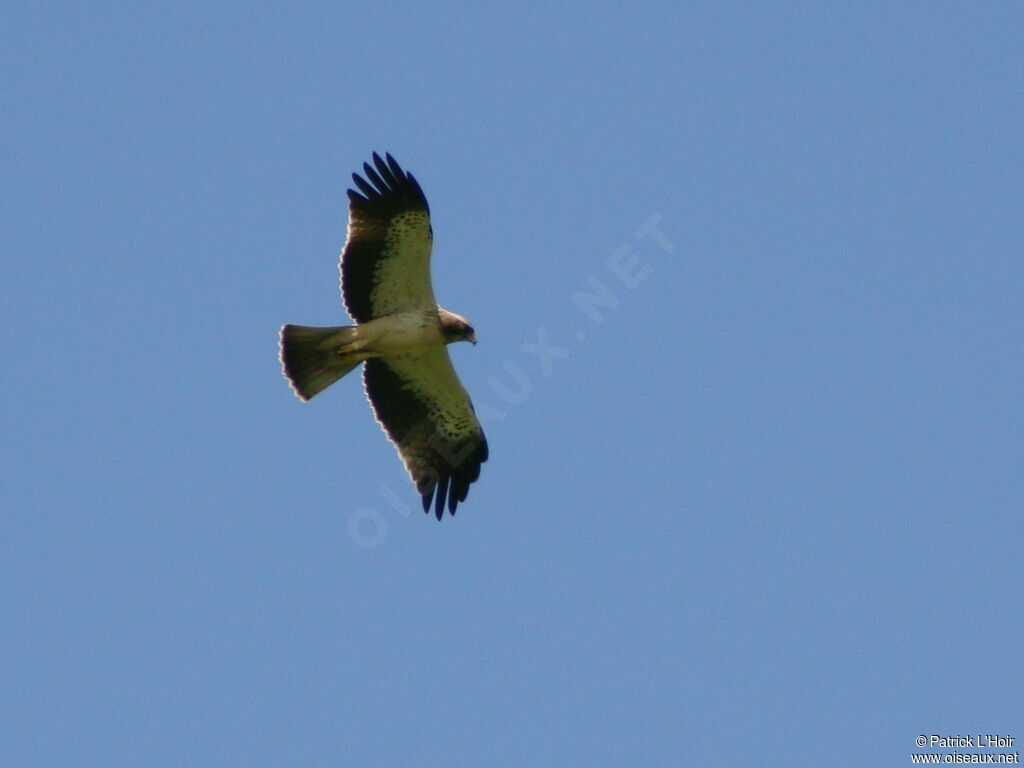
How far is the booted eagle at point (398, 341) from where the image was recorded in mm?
11164

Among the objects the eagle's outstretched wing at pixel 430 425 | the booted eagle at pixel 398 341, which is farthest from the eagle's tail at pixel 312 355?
the eagle's outstretched wing at pixel 430 425

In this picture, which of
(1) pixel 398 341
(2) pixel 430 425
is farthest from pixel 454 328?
(2) pixel 430 425

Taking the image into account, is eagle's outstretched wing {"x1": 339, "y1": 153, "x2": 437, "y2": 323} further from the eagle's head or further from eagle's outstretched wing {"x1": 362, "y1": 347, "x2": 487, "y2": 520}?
eagle's outstretched wing {"x1": 362, "y1": 347, "x2": 487, "y2": 520}

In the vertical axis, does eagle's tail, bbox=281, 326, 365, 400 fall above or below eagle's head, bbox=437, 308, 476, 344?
below

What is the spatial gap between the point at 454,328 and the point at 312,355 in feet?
4.28

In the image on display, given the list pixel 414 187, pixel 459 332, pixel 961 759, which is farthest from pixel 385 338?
pixel 961 759

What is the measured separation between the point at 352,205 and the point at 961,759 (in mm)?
6940

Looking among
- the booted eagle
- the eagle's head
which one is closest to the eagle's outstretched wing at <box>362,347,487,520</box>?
the booted eagle

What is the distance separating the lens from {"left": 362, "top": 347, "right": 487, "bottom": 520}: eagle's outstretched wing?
1205 centimetres

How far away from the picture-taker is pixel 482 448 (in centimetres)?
1227

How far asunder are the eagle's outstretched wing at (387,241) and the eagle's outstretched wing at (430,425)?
2.80 feet

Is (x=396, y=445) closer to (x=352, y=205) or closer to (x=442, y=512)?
(x=442, y=512)

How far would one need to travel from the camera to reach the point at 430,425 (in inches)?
482

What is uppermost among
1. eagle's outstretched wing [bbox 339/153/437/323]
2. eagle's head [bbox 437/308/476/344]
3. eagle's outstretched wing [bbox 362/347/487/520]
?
eagle's outstretched wing [bbox 339/153/437/323]
